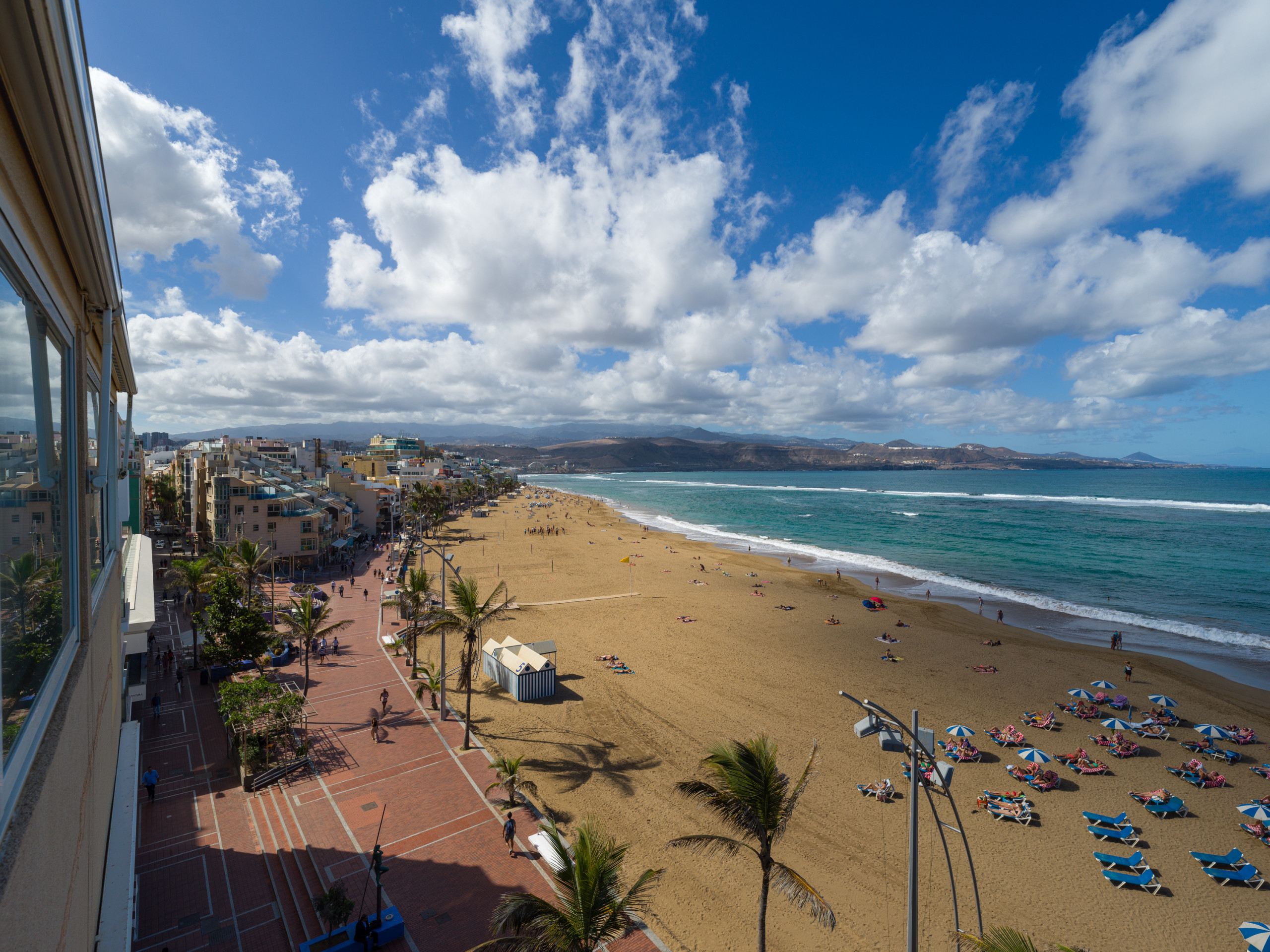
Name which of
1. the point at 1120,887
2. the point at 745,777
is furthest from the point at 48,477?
the point at 1120,887

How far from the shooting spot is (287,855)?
15.0m

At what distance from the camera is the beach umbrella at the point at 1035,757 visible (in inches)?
822

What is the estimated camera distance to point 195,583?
101 feet

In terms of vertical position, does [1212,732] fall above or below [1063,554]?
above

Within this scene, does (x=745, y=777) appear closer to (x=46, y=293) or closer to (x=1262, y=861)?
(x=46, y=293)

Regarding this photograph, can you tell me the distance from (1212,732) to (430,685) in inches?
1254

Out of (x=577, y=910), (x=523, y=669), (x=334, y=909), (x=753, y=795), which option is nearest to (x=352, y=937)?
(x=334, y=909)

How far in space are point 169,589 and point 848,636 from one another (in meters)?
48.4

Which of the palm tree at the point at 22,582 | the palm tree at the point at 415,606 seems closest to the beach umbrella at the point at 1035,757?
the palm tree at the point at 415,606

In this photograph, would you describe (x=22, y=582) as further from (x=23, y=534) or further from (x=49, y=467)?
(x=49, y=467)

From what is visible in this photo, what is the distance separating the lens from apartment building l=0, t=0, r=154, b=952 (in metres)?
2.19

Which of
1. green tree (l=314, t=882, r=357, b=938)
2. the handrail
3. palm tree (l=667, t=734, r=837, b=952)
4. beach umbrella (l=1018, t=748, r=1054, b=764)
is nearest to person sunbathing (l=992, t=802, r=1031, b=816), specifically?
beach umbrella (l=1018, t=748, r=1054, b=764)

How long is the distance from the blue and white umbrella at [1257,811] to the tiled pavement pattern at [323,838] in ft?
65.7

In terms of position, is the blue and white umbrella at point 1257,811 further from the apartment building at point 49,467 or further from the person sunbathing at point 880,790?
the apartment building at point 49,467
